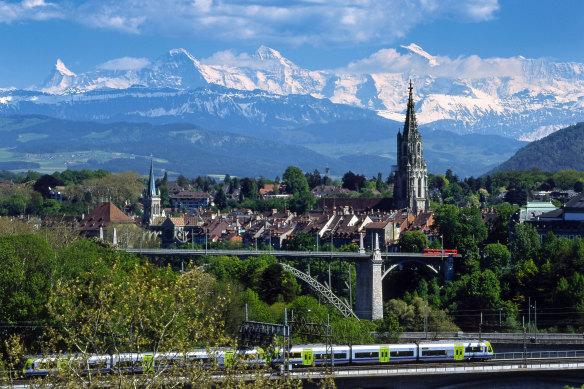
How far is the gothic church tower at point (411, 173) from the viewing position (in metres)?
152

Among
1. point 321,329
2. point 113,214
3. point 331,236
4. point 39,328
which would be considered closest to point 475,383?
point 321,329

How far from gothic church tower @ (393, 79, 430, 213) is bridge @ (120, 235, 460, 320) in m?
48.1

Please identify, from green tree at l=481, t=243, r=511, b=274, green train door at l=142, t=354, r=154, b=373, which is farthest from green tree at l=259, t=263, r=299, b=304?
green train door at l=142, t=354, r=154, b=373

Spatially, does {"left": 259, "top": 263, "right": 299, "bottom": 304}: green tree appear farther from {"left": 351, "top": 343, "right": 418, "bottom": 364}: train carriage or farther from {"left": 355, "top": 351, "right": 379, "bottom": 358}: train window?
{"left": 355, "top": 351, "right": 379, "bottom": 358}: train window

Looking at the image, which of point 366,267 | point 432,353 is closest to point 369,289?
point 366,267

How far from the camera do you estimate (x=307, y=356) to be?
5819 cm

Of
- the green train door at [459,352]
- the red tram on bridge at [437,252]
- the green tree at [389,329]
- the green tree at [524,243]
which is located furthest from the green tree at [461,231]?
the green train door at [459,352]

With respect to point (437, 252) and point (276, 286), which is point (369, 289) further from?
point (437, 252)

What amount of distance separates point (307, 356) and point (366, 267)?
39072 mm

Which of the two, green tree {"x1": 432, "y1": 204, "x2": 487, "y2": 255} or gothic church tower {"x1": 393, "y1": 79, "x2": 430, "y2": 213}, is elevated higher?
gothic church tower {"x1": 393, "y1": 79, "x2": 430, "y2": 213}

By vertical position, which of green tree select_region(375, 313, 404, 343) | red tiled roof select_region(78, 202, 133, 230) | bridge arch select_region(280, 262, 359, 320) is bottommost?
green tree select_region(375, 313, 404, 343)

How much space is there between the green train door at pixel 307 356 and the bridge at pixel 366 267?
94.1 feet

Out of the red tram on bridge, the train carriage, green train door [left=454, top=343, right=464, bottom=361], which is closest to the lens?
the train carriage

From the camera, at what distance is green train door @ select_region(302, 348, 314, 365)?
58062 millimetres
